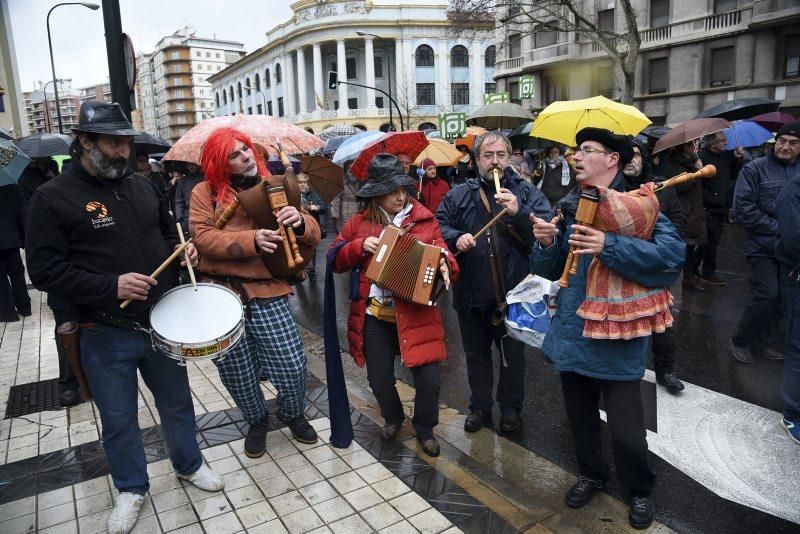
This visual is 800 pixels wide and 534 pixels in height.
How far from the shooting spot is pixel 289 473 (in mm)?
3777

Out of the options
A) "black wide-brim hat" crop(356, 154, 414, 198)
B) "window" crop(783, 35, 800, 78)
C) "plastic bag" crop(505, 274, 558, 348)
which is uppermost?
"window" crop(783, 35, 800, 78)

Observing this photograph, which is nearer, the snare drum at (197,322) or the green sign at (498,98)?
the snare drum at (197,322)

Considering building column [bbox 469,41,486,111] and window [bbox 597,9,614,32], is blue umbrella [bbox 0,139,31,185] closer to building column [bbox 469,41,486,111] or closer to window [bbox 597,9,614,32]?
window [bbox 597,9,614,32]

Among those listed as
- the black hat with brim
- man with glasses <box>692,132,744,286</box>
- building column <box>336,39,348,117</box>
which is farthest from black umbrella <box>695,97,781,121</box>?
building column <box>336,39,348,117</box>

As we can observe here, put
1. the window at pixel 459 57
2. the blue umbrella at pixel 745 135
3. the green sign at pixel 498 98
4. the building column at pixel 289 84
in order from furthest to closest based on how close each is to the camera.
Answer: the building column at pixel 289 84, the window at pixel 459 57, the green sign at pixel 498 98, the blue umbrella at pixel 745 135

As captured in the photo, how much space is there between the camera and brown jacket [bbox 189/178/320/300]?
3583 millimetres

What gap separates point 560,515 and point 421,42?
6478 centimetres

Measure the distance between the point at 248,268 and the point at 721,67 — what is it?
3091 cm

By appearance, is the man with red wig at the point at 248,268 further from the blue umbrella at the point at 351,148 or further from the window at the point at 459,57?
the window at the point at 459,57

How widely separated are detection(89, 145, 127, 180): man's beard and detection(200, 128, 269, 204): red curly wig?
2.02ft

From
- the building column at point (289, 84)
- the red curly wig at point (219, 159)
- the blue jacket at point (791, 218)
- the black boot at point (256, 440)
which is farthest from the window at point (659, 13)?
the building column at point (289, 84)

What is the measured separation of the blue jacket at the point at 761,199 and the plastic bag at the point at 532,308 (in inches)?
118

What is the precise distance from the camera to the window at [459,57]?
62719 mm

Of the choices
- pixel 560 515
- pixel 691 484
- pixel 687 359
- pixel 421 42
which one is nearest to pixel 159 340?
pixel 560 515
